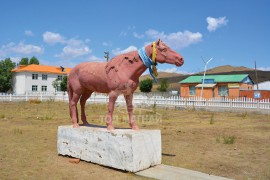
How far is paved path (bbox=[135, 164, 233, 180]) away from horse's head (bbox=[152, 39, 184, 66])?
2.04 m

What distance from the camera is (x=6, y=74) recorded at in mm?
44938

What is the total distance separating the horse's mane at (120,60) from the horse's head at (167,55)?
0.48m

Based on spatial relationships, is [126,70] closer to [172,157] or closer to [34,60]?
[172,157]

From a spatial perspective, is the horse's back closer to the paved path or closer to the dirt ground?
the dirt ground

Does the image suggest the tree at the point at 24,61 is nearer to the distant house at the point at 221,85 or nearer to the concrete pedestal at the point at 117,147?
the distant house at the point at 221,85

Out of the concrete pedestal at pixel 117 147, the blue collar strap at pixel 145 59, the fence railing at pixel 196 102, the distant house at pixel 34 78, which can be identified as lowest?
the concrete pedestal at pixel 117 147

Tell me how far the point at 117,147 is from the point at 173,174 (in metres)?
1.12

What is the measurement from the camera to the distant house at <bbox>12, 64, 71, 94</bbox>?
4412cm

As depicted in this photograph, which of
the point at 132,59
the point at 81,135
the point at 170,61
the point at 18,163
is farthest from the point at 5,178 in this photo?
the point at 170,61

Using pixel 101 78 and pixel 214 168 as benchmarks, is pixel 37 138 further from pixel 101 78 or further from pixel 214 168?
pixel 214 168

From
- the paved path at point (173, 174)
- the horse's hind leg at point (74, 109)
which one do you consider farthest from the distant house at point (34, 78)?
the paved path at point (173, 174)

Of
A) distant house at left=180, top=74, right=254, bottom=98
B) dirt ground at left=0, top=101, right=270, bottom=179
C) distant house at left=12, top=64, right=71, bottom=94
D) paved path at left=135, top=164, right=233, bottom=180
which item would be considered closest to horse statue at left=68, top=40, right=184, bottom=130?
paved path at left=135, top=164, right=233, bottom=180

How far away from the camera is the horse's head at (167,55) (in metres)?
5.07

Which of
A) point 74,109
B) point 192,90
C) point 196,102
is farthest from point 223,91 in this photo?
point 74,109
